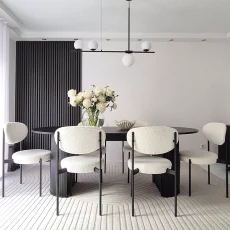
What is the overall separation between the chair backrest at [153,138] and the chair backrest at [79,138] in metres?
0.37

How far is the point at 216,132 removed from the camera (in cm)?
313

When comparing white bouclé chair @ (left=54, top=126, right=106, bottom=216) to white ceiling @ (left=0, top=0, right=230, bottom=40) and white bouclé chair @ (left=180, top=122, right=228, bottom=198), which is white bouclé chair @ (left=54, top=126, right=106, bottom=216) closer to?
white bouclé chair @ (left=180, top=122, right=228, bottom=198)

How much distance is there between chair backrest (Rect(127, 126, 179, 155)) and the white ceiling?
79.4 inches

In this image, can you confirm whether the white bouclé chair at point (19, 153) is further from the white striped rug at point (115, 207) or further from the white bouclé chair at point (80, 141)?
the white bouclé chair at point (80, 141)

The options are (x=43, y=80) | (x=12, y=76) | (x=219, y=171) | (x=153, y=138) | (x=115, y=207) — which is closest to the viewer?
(x=153, y=138)

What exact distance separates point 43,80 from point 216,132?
356cm

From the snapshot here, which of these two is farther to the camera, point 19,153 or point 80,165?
point 19,153

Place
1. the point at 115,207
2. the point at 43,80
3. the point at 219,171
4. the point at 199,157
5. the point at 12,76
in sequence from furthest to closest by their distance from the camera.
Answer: the point at 43,80 < the point at 12,76 < the point at 219,171 < the point at 199,157 < the point at 115,207

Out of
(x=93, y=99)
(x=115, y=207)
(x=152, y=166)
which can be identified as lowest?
(x=115, y=207)

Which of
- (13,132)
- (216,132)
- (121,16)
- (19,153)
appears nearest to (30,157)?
(19,153)

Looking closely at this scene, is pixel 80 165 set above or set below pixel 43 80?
below

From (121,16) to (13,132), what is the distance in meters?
2.50

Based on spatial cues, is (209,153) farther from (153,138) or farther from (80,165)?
(80,165)

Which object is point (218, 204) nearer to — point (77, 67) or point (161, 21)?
point (161, 21)
